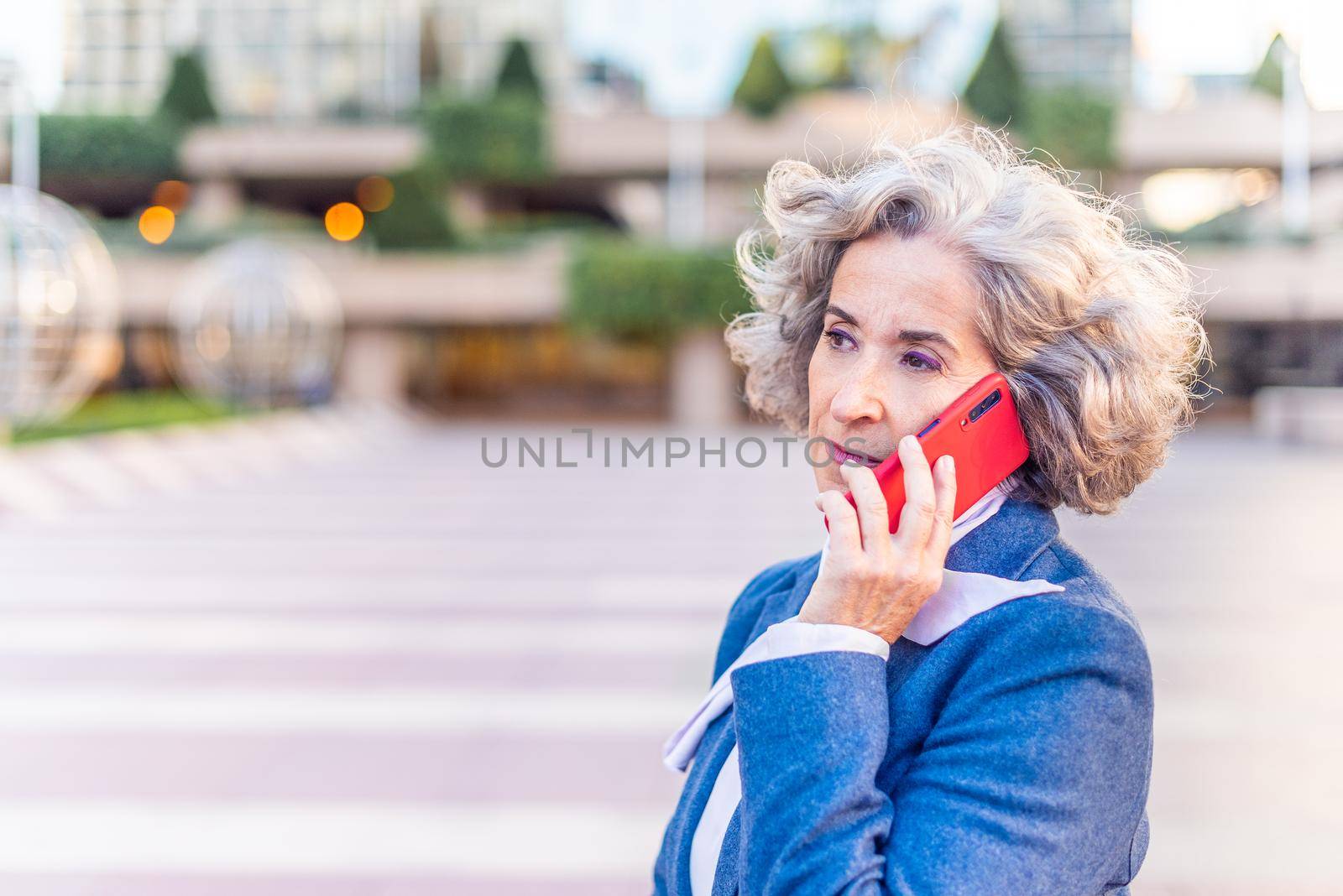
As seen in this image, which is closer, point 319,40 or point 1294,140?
point 1294,140

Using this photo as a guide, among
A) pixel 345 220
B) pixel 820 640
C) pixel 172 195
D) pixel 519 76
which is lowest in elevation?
pixel 820 640

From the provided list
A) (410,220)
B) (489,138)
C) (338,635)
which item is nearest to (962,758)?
(338,635)

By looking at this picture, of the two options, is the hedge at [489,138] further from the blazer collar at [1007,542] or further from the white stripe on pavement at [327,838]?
the blazer collar at [1007,542]

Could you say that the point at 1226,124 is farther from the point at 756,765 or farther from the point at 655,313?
the point at 756,765

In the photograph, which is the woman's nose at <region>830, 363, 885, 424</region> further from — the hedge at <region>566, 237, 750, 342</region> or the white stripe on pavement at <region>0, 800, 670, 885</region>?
the hedge at <region>566, 237, 750, 342</region>

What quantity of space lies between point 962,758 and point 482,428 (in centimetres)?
3032

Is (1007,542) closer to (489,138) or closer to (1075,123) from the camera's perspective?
(489,138)

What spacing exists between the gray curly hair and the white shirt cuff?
0.36m

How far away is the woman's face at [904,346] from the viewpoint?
4.93 ft

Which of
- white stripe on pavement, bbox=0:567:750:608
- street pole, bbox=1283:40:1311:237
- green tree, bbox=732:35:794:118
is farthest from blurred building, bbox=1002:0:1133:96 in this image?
white stripe on pavement, bbox=0:567:750:608

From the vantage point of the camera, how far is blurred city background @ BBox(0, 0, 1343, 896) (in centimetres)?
412

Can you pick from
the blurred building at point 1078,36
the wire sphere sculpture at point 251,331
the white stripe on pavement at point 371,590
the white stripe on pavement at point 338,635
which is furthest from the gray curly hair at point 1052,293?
the blurred building at point 1078,36

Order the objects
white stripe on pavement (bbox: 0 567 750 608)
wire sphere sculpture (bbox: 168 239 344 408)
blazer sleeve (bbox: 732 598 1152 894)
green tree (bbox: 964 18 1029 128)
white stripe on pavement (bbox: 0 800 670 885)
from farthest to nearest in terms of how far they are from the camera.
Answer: green tree (bbox: 964 18 1029 128) < wire sphere sculpture (bbox: 168 239 344 408) < white stripe on pavement (bbox: 0 567 750 608) < white stripe on pavement (bbox: 0 800 670 885) < blazer sleeve (bbox: 732 598 1152 894)

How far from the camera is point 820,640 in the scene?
52.7 inches
